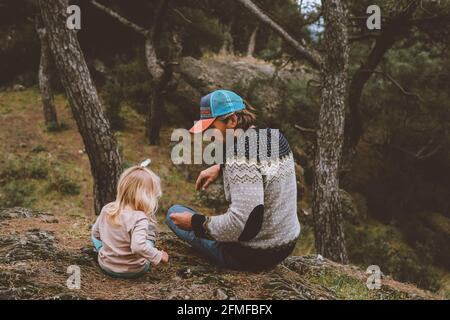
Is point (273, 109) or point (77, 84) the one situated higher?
point (77, 84)

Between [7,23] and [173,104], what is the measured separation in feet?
21.5

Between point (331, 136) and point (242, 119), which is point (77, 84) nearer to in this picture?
point (242, 119)

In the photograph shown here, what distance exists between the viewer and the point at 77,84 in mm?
6379

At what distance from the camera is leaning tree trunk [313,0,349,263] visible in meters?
6.95

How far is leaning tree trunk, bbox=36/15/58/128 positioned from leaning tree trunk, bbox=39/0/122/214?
6.73 meters

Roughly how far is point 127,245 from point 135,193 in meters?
0.43

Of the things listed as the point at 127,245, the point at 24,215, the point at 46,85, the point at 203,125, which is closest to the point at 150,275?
the point at 127,245

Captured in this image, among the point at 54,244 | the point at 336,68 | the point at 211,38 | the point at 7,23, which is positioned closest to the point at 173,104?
the point at 211,38

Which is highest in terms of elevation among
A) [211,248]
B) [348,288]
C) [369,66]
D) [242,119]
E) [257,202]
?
[369,66]

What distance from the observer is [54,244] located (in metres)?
4.68

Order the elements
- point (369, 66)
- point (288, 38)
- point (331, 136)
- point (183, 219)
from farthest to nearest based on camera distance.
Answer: point (369, 66) < point (288, 38) < point (331, 136) < point (183, 219)

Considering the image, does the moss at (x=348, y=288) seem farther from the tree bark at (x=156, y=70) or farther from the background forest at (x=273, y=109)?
the tree bark at (x=156, y=70)

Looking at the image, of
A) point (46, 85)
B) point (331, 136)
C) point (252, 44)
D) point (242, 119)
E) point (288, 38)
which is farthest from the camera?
point (252, 44)
